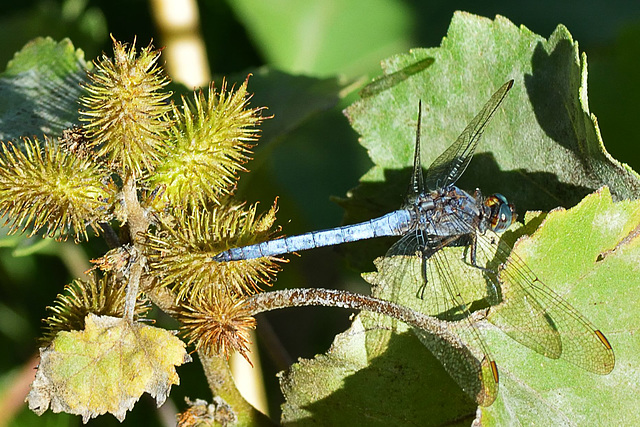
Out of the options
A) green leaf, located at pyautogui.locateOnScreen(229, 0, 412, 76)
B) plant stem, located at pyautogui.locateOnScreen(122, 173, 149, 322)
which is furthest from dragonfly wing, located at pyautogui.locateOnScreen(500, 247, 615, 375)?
green leaf, located at pyautogui.locateOnScreen(229, 0, 412, 76)

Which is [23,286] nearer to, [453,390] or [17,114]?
[17,114]

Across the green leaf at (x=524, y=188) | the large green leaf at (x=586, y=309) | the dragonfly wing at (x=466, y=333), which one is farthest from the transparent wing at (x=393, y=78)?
the large green leaf at (x=586, y=309)

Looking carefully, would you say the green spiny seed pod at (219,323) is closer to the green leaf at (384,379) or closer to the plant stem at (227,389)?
the plant stem at (227,389)

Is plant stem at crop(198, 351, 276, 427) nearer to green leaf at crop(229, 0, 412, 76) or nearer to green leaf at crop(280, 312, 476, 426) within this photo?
green leaf at crop(280, 312, 476, 426)

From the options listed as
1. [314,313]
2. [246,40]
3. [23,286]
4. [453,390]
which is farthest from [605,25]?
[23,286]

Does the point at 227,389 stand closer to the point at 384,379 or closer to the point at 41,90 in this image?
the point at 384,379

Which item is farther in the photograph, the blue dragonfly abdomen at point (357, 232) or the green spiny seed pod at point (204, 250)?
the blue dragonfly abdomen at point (357, 232)
